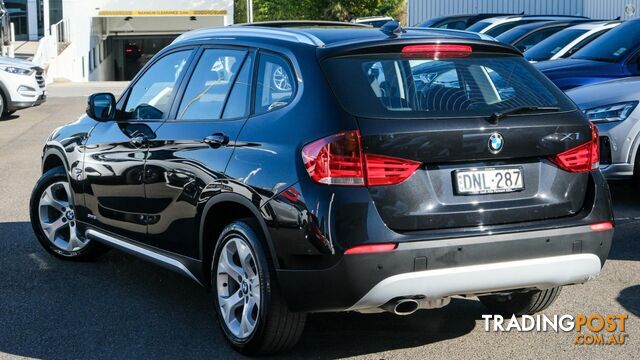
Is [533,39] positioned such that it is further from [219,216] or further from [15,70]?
[219,216]

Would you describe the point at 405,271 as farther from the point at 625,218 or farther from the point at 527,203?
the point at 625,218

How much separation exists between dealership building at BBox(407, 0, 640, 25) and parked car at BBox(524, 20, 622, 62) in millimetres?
14172

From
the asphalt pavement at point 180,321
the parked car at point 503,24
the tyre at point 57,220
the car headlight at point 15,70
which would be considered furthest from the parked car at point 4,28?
the asphalt pavement at point 180,321

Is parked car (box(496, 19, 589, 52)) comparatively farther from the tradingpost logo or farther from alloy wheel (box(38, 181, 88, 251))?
the tradingpost logo

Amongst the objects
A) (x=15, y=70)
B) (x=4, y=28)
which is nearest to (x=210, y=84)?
(x=15, y=70)

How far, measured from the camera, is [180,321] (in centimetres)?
627

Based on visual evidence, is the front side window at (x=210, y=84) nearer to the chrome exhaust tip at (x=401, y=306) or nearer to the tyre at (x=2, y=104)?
the chrome exhaust tip at (x=401, y=306)

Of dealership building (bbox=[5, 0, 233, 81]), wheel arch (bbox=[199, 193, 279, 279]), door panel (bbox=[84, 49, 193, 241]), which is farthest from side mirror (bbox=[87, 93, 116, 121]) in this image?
dealership building (bbox=[5, 0, 233, 81])

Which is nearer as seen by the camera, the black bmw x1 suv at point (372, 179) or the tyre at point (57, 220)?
the black bmw x1 suv at point (372, 179)

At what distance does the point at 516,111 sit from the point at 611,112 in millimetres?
4793

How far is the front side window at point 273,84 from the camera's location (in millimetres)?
5422

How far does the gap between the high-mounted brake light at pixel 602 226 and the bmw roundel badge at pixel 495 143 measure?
0.65 metres

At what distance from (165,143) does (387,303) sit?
6.24 ft

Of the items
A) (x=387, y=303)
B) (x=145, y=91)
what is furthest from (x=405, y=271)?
(x=145, y=91)
